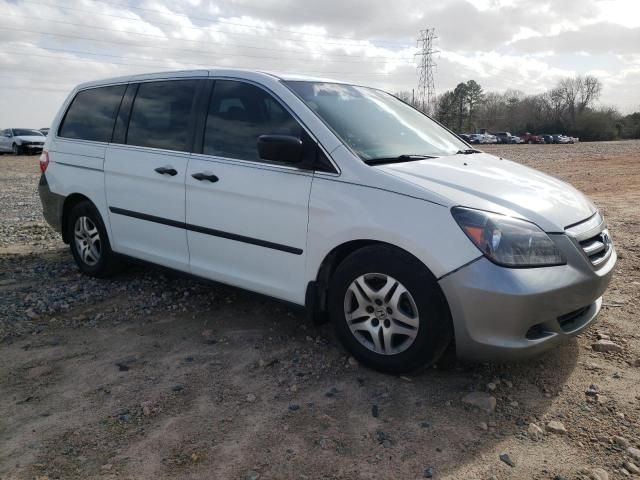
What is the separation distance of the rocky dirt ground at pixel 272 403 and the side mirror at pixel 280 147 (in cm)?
131

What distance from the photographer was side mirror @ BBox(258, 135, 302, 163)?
3.30 m

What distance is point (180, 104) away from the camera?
425 cm

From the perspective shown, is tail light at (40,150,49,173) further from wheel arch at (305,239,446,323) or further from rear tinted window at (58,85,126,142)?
wheel arch at (305,239,446,323)

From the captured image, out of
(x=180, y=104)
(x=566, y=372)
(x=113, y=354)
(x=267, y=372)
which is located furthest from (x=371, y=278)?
(x=180, y=104)

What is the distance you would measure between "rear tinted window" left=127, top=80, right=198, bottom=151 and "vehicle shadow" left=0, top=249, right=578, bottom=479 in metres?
1.39

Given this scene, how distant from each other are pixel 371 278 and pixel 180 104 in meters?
2.19

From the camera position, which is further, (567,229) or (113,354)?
(113,354)

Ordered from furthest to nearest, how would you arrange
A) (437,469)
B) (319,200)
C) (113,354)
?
(113,354), (319,200), (437,469)

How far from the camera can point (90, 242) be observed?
5.14m

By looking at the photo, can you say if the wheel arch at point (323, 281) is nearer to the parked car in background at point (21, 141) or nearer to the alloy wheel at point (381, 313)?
the alloy wheel at point (381, 313)

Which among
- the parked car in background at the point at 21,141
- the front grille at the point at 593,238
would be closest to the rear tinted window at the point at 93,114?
the front grille at the point at 593,238

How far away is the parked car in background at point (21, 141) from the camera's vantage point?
28625mm

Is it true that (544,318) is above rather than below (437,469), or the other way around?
above

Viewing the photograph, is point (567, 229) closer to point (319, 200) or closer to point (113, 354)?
point (319, 200)
